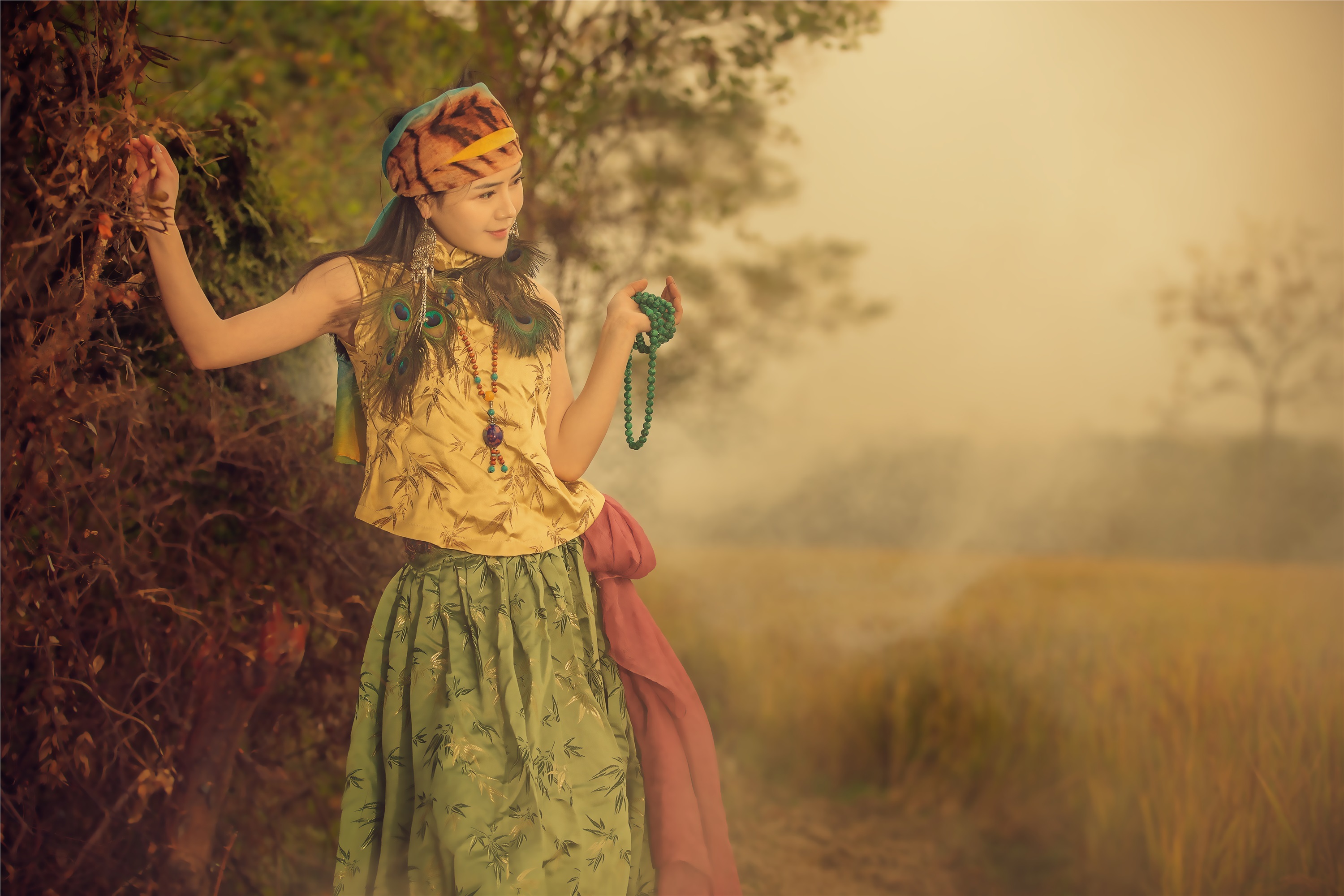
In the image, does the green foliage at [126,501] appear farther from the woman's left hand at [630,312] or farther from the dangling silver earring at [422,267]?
the woman's left hand at [630,312]

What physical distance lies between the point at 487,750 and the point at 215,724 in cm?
80

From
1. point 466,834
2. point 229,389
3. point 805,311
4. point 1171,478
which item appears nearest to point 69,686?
point 229,389

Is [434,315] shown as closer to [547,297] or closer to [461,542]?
[547,297]

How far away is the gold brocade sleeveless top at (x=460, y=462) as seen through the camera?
55.6 inches

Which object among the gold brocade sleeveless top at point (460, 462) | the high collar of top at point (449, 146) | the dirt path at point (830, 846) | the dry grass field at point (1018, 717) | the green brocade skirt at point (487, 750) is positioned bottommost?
the dirt path at point (830, 846)

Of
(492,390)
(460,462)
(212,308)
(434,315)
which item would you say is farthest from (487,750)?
(212,308)

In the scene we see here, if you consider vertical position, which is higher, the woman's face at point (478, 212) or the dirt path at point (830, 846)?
the woman's face at point (478, 212)

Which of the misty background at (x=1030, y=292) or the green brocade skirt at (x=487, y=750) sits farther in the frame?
the misty background at (x=1030, y=292)

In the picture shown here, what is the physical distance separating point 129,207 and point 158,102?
1050 mm

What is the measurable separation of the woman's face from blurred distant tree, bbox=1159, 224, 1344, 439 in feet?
6.23

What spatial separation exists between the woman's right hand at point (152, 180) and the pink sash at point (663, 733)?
78cm

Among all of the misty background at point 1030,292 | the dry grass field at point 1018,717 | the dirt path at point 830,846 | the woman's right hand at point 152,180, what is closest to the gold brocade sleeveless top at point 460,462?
the woman's right hand at point 152,180

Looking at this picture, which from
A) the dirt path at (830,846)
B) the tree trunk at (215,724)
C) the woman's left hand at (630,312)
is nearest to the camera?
the woman's left hand at (630,312)

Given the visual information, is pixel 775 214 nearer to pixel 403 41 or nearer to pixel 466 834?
pixel 403 41
